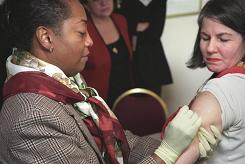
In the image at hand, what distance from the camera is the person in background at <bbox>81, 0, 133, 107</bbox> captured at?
7.17 feet

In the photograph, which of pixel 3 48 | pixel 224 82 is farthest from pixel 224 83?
pixel 3 48

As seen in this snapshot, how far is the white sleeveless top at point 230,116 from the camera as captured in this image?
1142 mm

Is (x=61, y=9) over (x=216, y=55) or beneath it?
over

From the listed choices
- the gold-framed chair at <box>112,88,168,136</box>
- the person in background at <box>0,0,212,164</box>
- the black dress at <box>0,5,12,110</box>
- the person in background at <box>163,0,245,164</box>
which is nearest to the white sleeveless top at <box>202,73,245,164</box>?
the person in background at <box>163,0,245,164</box>

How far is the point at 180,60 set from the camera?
306cm

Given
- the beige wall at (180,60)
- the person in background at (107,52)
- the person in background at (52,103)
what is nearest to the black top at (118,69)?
the person in background at (107,52)

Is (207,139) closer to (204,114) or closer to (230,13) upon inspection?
(204,114)

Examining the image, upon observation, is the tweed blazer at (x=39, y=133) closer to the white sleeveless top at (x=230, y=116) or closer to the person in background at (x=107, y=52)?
the white sleeveless top at (x=230, y=116)

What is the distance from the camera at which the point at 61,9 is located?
1180 mm

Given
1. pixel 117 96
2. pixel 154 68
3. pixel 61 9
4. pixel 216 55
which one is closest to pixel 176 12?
pixel 154 68

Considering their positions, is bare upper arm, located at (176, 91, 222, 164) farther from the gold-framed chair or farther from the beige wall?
the beige wall

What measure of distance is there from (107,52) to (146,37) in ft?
1.62

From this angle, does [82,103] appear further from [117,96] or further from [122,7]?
[122,7]

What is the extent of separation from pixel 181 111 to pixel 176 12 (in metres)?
1.91
